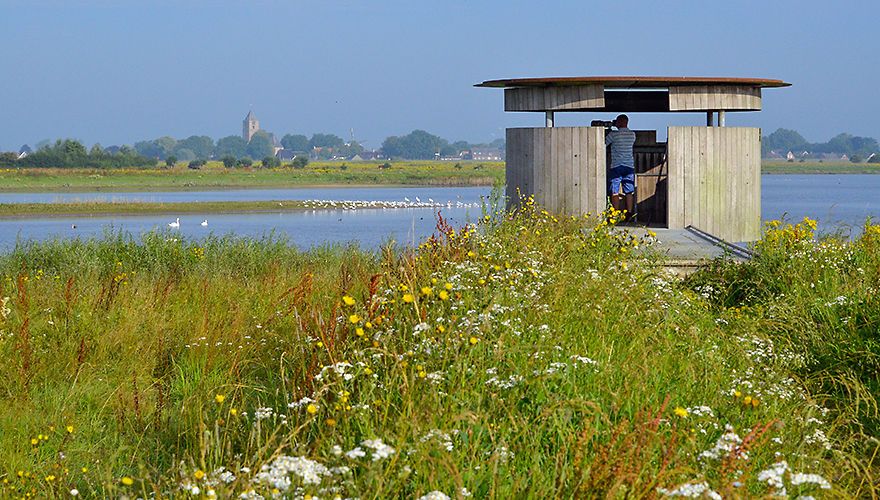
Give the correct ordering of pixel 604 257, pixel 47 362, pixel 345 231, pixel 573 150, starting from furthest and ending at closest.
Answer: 1. pixel 345 231
2. pixel 573 150
3. pixel 604 257
4. pixel 47 362

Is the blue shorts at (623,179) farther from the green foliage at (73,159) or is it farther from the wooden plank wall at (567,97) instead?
the green foliage at (73,159)

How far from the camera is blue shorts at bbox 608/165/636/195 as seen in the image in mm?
16391

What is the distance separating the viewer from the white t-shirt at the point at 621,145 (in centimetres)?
1616

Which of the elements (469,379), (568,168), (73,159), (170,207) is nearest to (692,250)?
(568,168)

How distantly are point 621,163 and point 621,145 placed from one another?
0.95 feet

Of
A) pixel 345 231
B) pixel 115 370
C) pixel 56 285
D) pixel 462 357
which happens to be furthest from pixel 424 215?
pixel 462 357

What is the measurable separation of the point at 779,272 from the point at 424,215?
3216 cm

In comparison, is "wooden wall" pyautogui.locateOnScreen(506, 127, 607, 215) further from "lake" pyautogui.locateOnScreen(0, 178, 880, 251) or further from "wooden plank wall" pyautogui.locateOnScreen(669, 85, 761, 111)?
"lake" pyautogui.locateOnScreen(0, 178, 880, 251)

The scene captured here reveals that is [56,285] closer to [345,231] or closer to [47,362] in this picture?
[47,362]

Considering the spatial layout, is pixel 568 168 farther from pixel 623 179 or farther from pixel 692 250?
pixel 692 250

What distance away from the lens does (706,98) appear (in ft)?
52.4

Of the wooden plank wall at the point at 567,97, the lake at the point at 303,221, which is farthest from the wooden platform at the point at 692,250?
the lake at the point at 303,221

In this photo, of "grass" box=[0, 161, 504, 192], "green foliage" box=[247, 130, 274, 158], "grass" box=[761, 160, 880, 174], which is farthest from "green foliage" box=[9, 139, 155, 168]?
"green foliage" box=[247, 130, 274, 158]

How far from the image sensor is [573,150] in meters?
15.5
